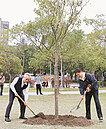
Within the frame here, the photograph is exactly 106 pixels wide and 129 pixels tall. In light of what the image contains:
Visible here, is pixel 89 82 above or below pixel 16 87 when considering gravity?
above

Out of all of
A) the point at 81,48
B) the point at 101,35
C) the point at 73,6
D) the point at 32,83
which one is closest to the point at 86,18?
the point at 101,35

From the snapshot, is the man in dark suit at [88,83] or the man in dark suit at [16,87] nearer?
the man in dark suit at [88,83]

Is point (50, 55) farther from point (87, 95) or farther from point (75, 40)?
point (87, 95)

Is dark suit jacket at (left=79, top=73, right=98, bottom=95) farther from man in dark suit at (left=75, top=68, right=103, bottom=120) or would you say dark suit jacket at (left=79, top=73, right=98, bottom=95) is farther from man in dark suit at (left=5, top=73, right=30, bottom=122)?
man in dark suit at (left=5, top=73, right=30, bottom=122)

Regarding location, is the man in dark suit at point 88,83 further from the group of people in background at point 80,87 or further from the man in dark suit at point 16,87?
the man in dark suit at point 16,87

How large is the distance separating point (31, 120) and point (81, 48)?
18171 mm

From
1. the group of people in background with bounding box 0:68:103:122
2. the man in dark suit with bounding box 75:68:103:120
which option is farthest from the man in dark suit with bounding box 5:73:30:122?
the man in dark suit with bounding box 75:68:103:120

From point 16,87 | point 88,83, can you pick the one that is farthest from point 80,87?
point 16,87

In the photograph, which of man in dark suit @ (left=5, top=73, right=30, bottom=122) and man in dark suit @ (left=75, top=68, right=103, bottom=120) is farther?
man in dark suit @ (left=5, top=73, right=30, bottom=122)

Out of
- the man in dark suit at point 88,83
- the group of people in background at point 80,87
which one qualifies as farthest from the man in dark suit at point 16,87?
the man in dark suit at point 88,83

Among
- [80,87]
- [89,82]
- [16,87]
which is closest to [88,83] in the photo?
[89,82]

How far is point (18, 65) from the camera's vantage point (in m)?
43.6

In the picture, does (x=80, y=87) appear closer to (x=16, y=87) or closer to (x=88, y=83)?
(x=88, y=83)

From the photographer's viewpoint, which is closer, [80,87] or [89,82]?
[89,82]
